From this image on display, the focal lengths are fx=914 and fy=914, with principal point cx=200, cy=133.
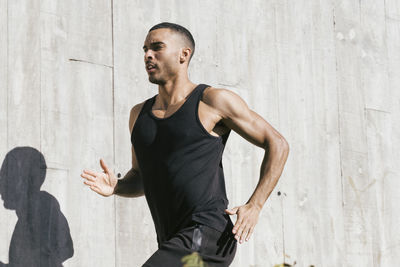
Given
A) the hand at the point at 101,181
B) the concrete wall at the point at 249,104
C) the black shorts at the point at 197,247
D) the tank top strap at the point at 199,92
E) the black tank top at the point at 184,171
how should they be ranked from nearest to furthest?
the black shorts at the point at 197,247, the black tank top at the point at 184,171, the tank top strap at the point at 199,92, the hand at the point at 101,181, the concrete wall at the point at 249,104

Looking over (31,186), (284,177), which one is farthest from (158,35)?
(284,177)

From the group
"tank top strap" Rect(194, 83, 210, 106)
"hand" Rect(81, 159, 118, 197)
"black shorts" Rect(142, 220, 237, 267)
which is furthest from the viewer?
"hand" Rect(81, 159, 118, 197)

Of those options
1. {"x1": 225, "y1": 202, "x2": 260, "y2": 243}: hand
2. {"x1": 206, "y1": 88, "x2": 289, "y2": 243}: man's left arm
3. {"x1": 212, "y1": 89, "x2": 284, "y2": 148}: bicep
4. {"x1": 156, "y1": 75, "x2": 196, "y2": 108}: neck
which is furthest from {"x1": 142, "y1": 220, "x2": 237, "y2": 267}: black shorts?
{"x1": 156, "y1": 75, "x2": 196, "y2": 108}: neck

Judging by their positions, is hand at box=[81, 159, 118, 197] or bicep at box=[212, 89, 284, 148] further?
hand at box=[81, 159, 118, 197]

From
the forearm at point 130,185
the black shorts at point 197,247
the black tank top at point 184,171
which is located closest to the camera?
the black shorts at point 197,247

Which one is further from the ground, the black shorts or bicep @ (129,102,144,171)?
bicep @ (129,102,144,171)

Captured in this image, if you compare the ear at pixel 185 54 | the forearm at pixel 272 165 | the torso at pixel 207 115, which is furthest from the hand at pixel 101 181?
the forearm at pixel 272 165

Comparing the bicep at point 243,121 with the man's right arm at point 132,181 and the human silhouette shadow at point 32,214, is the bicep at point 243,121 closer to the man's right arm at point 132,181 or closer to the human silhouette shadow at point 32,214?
the man's right arm at point 132,181

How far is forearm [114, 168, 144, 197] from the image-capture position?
4.63m

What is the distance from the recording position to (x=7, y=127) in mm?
4746

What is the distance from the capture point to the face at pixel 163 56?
14.6 feet

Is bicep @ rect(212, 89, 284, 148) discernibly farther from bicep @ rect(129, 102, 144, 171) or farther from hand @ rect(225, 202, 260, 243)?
bicep @ rect(129, 102, 144, 171)

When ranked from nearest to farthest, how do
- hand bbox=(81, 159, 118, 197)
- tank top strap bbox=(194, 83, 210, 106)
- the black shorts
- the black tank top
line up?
1. the black shorts
2. the black tank top
3. tank top strap bbox=(194, 83, 210, 106)
4. hand bbox=(81, 159, 118, 197)

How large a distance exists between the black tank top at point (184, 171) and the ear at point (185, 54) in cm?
25
